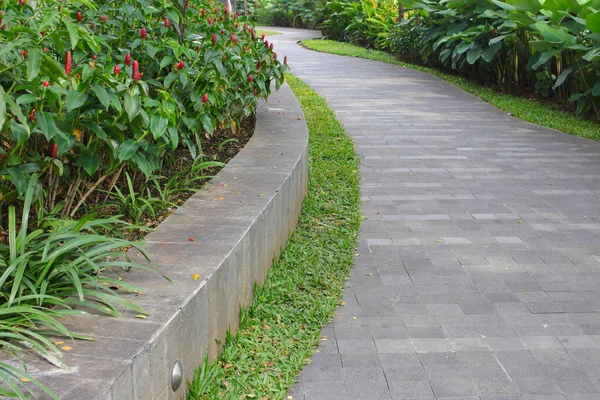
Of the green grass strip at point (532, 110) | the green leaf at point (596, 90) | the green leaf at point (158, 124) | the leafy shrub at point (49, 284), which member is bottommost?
the green grass strip at point (532, 110)

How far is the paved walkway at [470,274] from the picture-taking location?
348 cm

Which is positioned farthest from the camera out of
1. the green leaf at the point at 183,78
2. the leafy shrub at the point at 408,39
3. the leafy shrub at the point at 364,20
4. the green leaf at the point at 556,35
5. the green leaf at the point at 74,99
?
the leafy shrub at the point at 364,20

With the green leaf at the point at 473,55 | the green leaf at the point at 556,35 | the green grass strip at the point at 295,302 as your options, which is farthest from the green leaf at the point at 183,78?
the green leaf at the point at 473,55

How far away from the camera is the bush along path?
108 inches

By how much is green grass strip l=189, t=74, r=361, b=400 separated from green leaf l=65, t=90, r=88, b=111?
4.32ft

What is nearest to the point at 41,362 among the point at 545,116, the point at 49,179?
the point at 49,179

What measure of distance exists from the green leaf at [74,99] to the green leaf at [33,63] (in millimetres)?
441

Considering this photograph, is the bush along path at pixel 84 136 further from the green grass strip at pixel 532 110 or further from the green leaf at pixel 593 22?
the green grass strip at pixel 532 110

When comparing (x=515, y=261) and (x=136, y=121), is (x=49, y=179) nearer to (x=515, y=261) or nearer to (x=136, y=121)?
(x=136, y=121)

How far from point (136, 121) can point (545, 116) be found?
26.2 feet

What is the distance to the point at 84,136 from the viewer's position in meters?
4.12

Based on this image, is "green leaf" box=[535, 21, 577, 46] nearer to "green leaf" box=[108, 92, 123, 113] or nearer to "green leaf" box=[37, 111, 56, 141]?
"green leaf" box=[108, 92, 123, 113]

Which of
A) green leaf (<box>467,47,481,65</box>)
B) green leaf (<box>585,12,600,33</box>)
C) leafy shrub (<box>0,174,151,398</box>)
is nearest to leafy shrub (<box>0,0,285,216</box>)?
leafy shrub (<box>0,174,151,398</box>)

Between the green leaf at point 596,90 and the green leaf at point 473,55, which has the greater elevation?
the green leaf at point 473,55
